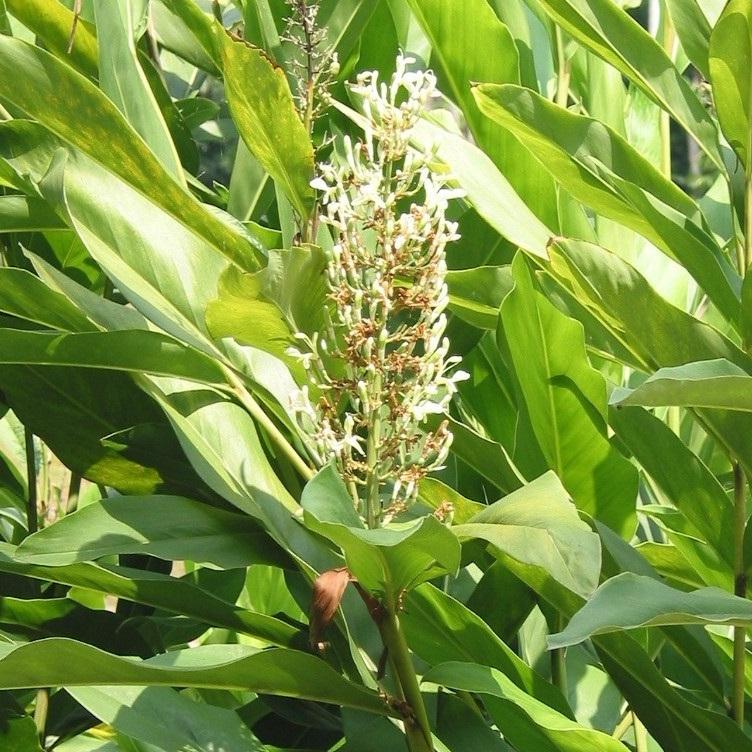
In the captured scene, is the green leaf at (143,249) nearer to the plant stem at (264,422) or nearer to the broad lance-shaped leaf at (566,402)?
the plant stem at (264,422)

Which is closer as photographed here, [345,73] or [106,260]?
[106,260]

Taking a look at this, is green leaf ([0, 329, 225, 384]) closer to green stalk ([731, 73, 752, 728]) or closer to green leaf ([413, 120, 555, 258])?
green leaf ([413, 120, 555, 258])

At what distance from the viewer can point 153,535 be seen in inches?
35.2

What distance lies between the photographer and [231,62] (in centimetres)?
89

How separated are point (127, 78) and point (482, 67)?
35 cm

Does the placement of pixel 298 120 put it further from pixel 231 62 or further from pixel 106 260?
pixel 106 260

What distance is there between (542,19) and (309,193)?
2.25ft

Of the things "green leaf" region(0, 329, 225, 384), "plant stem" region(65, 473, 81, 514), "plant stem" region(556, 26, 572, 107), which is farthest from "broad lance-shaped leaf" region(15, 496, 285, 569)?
"plant stem" region(556, 26, 572, 107)

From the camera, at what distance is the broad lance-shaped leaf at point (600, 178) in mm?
981

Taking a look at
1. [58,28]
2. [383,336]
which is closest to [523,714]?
[383,336]

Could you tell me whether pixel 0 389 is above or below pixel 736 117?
below

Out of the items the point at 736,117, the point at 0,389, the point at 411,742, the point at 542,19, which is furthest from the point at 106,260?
the point at 542,19

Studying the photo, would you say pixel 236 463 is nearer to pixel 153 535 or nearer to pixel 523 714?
pixel 153 535

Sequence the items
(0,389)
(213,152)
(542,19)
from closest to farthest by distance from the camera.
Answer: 1. (0,389)
2. (542,19)
3. (213,152)
